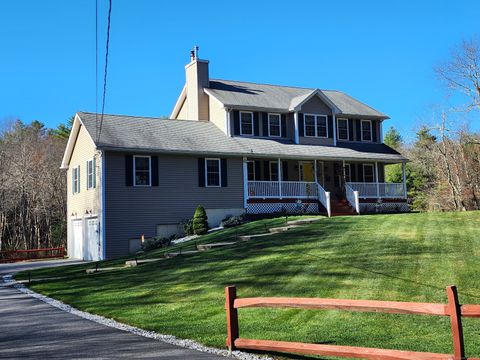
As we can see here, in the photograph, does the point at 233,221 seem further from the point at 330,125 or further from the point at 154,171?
the point at 330,125

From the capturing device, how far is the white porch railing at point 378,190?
30281 mm

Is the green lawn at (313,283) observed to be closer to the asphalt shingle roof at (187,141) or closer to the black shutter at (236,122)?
the asphalt shingle roof at (187,141)

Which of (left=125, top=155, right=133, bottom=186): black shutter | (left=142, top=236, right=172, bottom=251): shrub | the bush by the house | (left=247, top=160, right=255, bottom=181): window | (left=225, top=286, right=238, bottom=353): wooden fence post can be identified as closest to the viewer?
(left=225, top=286, right=238, bottom=353): wooden fence post

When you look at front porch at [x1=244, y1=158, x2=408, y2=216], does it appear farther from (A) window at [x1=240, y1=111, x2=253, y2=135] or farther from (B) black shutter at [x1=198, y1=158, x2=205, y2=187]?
(B) black shutter at [x1=198, y1=158, x2=205, y2=187]

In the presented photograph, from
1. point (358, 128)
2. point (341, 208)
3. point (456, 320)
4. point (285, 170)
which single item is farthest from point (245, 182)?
point (456, 320)

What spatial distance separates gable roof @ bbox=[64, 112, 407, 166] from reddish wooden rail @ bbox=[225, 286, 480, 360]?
17.5 m

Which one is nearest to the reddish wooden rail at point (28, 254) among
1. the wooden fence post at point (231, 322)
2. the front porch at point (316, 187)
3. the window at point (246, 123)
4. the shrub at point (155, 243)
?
the shrub at point (155, 243)

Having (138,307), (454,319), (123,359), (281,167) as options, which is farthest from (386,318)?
(281,167)

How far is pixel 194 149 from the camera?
85.0 feet

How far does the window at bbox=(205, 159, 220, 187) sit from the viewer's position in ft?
87.6

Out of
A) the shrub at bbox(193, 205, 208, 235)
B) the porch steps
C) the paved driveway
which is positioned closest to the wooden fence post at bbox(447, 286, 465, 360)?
the paved driveway

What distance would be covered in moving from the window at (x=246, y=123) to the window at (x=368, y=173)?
24.9ft

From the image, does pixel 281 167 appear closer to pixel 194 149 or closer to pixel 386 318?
pixel 194 149

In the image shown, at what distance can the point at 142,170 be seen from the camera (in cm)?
2506
